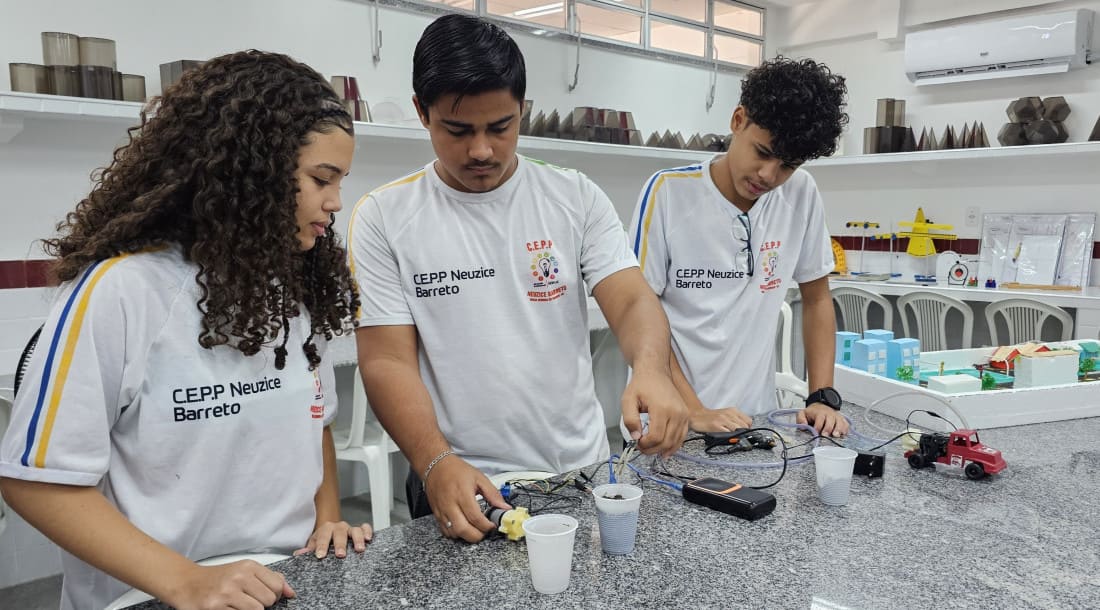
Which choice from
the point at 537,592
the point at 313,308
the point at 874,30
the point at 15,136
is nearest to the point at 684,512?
the point at 537,592

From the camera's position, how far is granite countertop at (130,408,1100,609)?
99 cm

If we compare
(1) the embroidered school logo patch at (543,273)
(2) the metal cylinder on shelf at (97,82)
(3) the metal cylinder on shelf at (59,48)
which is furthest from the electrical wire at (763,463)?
(3) the metal cylinder on shelf at (59,48)

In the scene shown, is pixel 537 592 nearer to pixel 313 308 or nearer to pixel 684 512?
pixel 684 512

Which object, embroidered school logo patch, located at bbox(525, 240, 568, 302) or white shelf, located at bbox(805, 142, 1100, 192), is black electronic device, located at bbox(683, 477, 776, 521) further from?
white shelf, located at bbox(805, 142, 1100, 192)

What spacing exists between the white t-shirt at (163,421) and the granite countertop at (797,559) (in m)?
0.13

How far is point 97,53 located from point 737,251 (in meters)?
2.62

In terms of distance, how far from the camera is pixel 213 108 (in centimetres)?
107

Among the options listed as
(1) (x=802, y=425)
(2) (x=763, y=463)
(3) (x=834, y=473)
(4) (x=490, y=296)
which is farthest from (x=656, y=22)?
(3) (x=834, y=473)

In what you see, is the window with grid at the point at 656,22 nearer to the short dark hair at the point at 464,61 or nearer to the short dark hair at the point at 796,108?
the short dark hair at the point at 796,108

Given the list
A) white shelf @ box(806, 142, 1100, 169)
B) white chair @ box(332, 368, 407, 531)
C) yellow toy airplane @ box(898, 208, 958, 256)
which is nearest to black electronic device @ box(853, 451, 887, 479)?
white chair @ box(332, 368, 407, 531)

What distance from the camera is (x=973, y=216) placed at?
5.11 metres

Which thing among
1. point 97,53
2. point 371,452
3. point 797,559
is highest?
point 97,53

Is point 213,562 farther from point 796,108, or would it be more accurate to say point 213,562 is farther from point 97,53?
point 97,53

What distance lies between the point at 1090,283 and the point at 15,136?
5.69 meters
